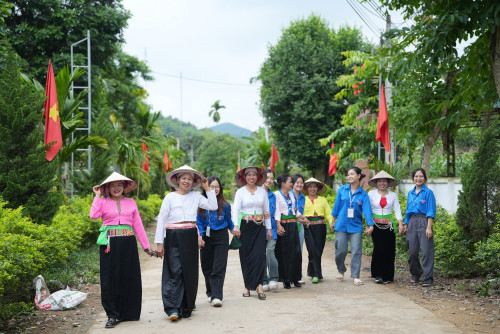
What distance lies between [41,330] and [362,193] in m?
5.63

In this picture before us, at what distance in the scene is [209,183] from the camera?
847 cm

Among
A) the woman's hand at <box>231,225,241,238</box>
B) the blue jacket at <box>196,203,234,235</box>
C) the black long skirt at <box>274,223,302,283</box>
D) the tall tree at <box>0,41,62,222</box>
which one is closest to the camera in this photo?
the blue jacket at <box>196,203,234,235</box>

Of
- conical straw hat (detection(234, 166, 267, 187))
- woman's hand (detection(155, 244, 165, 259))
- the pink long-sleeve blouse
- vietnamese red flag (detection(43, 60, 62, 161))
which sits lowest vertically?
woman's hand (detection(155, 244, 165, 259))

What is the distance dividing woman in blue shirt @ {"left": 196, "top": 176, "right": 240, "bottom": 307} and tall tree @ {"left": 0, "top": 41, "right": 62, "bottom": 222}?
3292 mm

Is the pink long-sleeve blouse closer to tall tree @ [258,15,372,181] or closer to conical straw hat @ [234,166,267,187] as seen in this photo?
conical straw hat @ [234,166,267,187]

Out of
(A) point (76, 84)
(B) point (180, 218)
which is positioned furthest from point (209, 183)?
(A) point (76, 84)

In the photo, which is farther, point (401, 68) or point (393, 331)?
point (401, 68)

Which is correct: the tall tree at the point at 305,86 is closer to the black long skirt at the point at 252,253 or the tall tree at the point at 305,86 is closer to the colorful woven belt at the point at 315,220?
the colorful woven belt at the point at 315,220

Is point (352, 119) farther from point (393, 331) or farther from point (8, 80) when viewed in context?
point (393, 331)

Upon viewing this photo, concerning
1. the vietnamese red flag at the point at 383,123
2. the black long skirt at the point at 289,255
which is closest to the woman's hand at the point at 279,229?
the black long skirt at the point at 289,255

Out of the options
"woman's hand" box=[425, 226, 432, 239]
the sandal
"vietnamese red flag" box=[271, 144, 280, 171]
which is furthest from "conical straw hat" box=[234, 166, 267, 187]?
"vietnamese red flag" box=[271, 144, 280, 171]

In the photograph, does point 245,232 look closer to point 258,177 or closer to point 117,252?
point 258,177

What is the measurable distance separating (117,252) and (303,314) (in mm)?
2401

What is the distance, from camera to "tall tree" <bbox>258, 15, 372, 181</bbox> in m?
27.5
